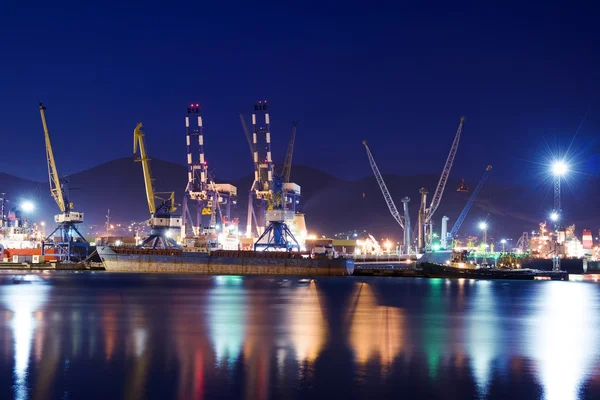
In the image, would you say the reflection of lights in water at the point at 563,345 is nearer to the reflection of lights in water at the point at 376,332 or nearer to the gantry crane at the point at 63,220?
the reflection of lights in water at the point at 376,332

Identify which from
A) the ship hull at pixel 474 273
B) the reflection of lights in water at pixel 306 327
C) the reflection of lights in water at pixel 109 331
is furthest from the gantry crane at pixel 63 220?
the reflection of lights in water at pixel 109 331

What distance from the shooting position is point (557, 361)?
88.0 feet

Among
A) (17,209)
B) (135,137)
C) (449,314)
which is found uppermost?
(135,137)

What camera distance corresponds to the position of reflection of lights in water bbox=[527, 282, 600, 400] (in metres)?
22.1

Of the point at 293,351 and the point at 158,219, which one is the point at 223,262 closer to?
the point at 158,219

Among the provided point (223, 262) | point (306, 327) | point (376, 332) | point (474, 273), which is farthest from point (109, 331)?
point (223, 262)

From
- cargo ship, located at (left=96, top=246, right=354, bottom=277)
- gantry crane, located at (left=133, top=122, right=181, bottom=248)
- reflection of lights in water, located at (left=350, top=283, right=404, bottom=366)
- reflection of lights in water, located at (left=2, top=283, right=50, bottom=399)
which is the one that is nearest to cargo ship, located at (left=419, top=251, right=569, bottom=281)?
cargo ship, located at (left=96, top=246, right=354, bottom=277)

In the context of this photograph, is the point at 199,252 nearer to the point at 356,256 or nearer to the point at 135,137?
the point at 135,137

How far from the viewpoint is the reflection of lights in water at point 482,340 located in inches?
925

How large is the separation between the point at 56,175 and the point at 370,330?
333 feet

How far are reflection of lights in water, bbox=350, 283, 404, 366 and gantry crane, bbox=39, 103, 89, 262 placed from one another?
87201mm

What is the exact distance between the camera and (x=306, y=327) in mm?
37188

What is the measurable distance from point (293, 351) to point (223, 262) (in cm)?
9176

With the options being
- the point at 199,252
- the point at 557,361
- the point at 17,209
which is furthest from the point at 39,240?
the point at 557,361
